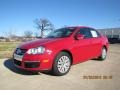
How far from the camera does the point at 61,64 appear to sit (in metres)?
5.89

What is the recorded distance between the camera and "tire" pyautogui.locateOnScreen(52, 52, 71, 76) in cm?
572

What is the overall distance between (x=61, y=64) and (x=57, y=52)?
0.42 m

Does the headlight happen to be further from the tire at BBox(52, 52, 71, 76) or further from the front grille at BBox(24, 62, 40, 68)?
the tire at BBox(52, 52, 71, 76)

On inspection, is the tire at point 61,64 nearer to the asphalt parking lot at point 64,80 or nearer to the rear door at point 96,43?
the asphalt parking lot at point 64,80

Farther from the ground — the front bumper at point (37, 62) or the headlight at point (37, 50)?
the headlight at point (37, 50)

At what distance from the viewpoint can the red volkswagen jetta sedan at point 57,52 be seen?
5532 millimetres

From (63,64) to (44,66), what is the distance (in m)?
0.71

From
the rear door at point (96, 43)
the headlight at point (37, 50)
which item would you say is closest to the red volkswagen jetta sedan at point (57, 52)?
the headlight at point (37, 50)

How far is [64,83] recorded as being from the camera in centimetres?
516

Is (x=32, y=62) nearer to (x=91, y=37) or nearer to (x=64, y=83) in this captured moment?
(x=64, y=83)

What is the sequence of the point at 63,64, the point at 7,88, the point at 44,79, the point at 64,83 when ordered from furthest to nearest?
the point at 63,64 < the point at 44,79 < the point at 64,83 < the point at 7,88

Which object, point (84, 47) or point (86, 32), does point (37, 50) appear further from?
point (86, 32)

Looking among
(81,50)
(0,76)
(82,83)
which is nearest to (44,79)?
(82,83)

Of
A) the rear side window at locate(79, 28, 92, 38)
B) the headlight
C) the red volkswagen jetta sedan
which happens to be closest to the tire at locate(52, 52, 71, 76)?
the red volkswagen jetta sedan
